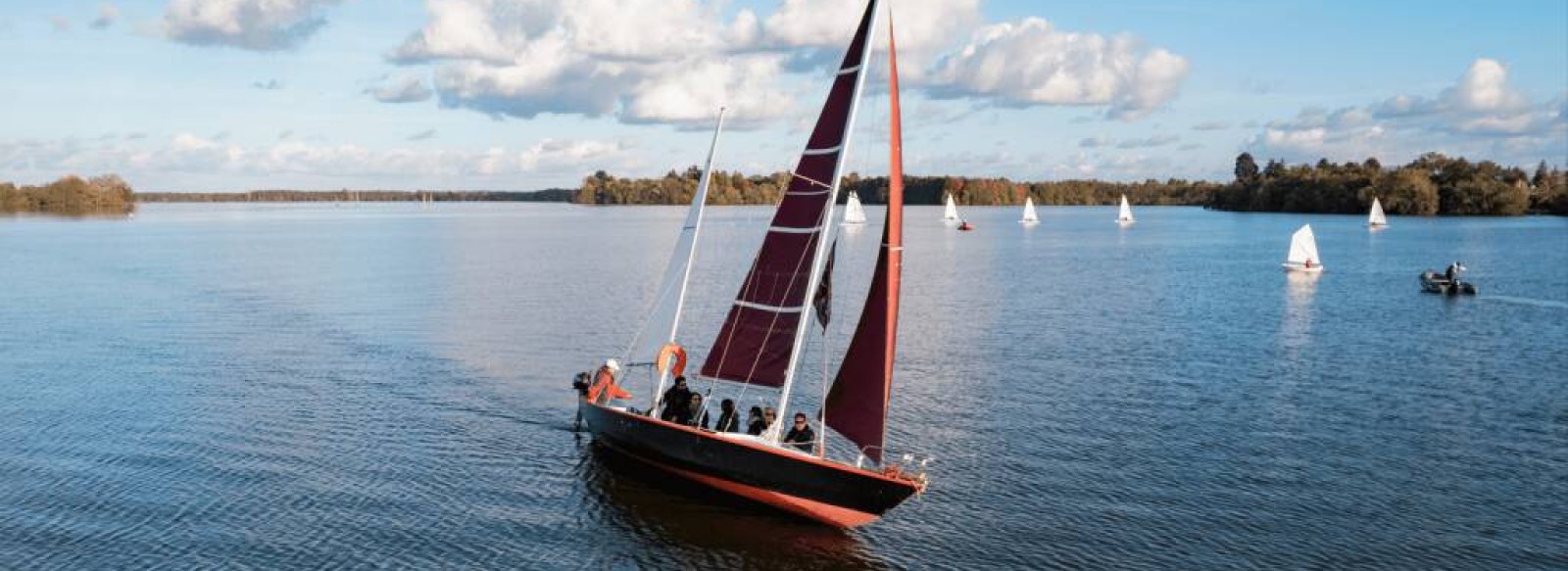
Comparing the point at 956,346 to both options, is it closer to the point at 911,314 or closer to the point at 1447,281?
the point at 911,314

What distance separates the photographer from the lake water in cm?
2225

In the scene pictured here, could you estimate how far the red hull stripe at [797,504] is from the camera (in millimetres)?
22766

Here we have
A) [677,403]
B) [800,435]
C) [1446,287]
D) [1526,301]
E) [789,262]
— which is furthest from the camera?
[1446,287]

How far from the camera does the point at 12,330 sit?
49.9 m

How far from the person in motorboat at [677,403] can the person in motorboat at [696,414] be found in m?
0.10

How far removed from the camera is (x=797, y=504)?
23.4 m

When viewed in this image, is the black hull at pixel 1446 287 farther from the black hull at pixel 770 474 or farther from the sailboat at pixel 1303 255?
the black hull at pixel 770 474

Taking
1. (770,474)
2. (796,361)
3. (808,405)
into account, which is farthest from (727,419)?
(808,405)

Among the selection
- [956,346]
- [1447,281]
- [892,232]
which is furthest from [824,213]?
[1447,281]

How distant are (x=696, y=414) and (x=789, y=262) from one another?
475 centimetres

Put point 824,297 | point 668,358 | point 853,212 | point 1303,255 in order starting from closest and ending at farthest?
point 824,297 < point 668,358 < point 1303,255 < point 853,212

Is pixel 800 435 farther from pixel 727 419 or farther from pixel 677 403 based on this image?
pixel 677 403

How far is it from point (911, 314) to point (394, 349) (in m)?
24.7

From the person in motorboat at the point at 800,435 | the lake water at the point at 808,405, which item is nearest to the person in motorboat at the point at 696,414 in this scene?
the lake water at the point at 808,405
